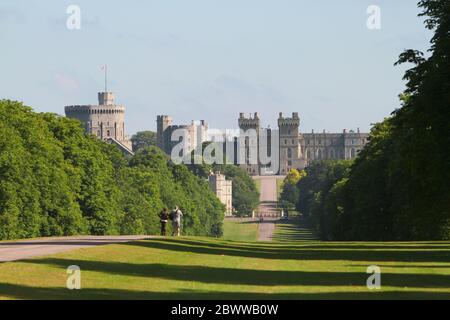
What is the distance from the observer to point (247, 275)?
103ft

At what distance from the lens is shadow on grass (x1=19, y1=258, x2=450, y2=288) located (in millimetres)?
28750

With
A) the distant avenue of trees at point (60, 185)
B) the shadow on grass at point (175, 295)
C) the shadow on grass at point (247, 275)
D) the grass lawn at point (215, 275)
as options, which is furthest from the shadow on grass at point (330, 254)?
the distant avenue of trees at point (60, 185)

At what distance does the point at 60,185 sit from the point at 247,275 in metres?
51.4

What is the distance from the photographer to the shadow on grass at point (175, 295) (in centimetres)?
2331

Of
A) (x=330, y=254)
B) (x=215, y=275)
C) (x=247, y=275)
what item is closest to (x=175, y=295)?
(x=215, y=275)

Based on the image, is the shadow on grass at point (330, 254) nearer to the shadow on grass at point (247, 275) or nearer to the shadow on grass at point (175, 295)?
the shadow on grass at point (247, 275)

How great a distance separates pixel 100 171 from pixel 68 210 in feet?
42.0

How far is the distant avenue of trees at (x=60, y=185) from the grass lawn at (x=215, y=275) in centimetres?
Result: 3286

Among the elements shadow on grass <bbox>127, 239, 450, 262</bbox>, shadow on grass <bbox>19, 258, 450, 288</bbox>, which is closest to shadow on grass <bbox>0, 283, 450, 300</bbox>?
shadow on grass <bbox>19, 258, 450, 288</bbox>

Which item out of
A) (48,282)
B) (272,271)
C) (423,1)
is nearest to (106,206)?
(423,1)

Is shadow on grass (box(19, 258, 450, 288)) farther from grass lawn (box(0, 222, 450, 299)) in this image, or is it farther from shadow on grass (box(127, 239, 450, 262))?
shadow on grass (box(127, 239, 450, 262))

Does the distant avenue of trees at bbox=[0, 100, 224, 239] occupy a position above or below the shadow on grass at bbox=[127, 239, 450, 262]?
above

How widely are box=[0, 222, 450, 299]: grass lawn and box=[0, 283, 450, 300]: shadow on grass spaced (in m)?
0.02

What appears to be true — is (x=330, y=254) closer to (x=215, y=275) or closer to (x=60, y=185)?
(x=215, y=275)
